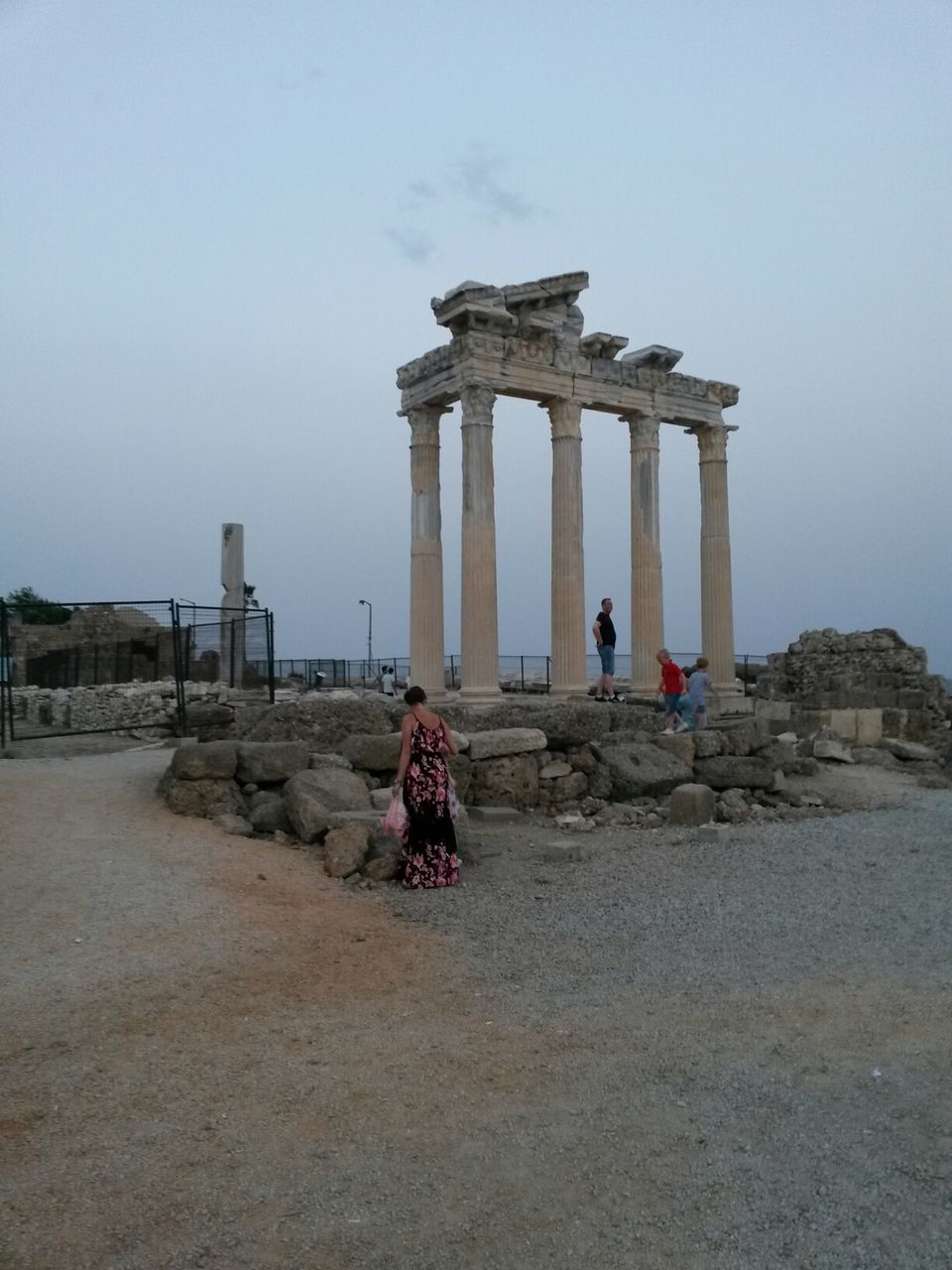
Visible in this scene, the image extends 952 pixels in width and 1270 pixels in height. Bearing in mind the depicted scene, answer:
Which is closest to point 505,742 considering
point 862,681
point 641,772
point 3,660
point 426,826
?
point 641,772

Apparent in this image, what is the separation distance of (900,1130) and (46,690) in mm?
20232

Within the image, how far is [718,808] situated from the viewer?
42.3ft

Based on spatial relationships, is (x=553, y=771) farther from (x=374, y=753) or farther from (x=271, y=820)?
(x=271, y=820)

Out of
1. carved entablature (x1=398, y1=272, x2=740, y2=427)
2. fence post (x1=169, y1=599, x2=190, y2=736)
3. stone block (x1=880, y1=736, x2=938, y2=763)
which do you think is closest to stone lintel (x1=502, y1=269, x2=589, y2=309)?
carved entablature (x1=398, y1=272, x2=740, y2=427)

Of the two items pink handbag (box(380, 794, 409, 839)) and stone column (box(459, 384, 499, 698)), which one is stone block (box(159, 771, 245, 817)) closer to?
pink handbag (box(380, 794, 409, 839))

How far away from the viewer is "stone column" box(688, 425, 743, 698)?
20844 millimetres

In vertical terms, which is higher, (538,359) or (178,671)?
(538,359)

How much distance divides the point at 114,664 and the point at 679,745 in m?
13.6

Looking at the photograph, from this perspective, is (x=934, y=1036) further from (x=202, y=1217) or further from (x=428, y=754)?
(x=428, y=754)

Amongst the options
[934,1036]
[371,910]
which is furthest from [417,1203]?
[371,910]

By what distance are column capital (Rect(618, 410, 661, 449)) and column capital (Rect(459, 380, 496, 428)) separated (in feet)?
12.0

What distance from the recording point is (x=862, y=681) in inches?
840

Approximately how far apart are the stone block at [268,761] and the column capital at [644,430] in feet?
35.3

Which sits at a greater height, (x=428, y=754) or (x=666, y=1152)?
(x=428, y=754)
